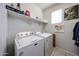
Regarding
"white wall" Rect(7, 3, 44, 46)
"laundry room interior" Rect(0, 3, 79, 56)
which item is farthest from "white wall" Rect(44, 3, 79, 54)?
"white wall" Rect(7, 3, 44, 46)

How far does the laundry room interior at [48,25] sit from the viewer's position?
1008 mm

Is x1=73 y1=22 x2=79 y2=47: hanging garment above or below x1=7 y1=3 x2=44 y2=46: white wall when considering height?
below

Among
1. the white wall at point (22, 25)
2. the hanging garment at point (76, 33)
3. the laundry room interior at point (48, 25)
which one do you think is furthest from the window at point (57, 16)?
the hanging garment at point (76, 33)

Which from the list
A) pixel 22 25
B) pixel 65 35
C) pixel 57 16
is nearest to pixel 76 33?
pixel 65 35

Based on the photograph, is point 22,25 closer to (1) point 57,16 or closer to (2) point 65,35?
(1) point 57,16

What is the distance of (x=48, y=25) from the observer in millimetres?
1286

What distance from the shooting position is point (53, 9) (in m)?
1.22

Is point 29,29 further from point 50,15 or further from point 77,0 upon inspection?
point 77,0

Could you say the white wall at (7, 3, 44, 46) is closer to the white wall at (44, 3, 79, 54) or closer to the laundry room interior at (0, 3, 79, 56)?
the laundry room interior at (0, 3, 79, 56)

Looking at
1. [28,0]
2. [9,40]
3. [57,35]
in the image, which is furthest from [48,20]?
[9,40]

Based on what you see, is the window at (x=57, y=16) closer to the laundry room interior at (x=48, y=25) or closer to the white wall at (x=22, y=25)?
the laundry room interior at (x=48, y=25)

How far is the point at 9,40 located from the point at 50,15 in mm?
895

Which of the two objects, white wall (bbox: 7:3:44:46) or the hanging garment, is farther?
the hanging garment

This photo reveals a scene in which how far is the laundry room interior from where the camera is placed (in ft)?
3.31
